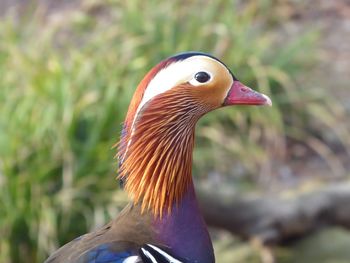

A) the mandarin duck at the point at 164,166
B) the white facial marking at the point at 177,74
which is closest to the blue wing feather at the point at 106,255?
the mandarin duck at the point at 164,166

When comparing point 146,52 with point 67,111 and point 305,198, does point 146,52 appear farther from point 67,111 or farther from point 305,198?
point 305,198

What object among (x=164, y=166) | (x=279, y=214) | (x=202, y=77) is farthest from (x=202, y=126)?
(x=202, y=77)

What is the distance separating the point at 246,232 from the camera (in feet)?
14.1

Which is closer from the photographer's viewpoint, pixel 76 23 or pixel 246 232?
pixel 246 232

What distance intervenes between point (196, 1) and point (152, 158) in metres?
3.35

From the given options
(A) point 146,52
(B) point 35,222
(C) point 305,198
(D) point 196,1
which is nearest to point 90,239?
(B) point 35,222

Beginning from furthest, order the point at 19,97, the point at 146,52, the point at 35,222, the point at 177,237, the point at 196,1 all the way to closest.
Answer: the point at 196,1 < the point at 146,52 < the point at 19,97 < the point at 35,222 < the point at 177,237

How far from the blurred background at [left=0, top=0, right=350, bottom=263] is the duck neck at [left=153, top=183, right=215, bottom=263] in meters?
1.82

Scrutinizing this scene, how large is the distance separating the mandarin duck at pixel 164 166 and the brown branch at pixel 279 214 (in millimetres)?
1892

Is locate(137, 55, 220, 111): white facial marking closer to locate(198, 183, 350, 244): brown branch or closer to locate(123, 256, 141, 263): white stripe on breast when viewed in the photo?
locate(123, 256, 141, 263): white stripe on breast

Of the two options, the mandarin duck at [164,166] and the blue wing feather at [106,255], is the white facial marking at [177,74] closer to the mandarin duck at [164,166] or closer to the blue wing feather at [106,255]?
the mandarin duck at [164,166]

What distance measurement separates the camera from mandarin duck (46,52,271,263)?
2193 mm

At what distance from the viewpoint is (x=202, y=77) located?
2.20 m

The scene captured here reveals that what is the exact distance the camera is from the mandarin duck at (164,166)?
86.4 inches
